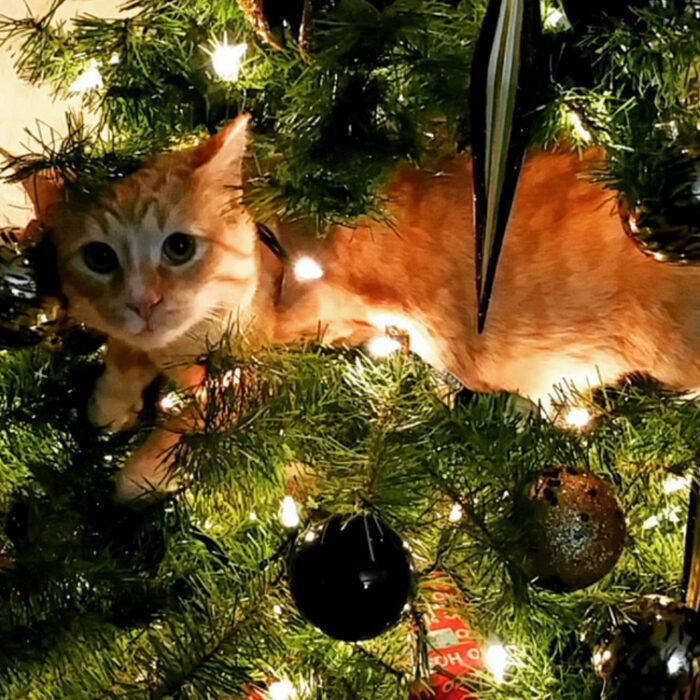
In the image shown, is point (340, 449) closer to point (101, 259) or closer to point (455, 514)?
point (455, 514)

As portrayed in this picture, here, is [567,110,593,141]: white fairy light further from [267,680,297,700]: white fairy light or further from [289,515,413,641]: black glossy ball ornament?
[267,680,297,700]: white fairy light

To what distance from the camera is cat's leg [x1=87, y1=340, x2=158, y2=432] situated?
2.56ft

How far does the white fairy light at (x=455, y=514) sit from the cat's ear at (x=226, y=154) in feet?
1.03

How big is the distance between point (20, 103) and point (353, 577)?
888 mm

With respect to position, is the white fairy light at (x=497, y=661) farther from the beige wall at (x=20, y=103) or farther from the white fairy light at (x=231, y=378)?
the beige wall at (x=20, y=103)

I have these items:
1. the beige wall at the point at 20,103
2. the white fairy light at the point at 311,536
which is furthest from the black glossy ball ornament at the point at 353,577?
the beige wall at the point at 20,103

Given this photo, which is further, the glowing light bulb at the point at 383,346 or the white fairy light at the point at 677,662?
the glowing light bulb at the point at 383,346

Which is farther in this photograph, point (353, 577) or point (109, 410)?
point (109, 410)

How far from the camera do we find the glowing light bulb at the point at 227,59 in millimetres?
787

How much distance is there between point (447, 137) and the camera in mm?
696

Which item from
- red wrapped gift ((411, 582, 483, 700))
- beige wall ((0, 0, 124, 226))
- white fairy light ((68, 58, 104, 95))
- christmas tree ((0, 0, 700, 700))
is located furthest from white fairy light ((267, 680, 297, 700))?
beige wall ((0, 0, 124, 226))

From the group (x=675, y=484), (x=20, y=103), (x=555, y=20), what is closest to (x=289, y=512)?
(x=675, y=484)

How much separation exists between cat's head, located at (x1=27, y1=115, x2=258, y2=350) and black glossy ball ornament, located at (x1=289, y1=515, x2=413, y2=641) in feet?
0.80

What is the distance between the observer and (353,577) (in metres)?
0.58
